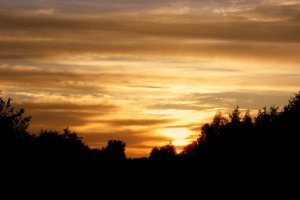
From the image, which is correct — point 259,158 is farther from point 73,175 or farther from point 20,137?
point 20,137

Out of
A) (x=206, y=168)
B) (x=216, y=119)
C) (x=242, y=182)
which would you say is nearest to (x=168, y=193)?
(x=206, y=168)

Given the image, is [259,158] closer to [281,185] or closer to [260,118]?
[281,185]

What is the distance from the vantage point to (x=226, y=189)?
7850 centimetres

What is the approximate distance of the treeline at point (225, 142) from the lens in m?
66.0

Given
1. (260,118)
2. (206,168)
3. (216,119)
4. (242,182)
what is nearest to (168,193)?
(206,168)

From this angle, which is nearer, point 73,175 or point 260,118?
point 73,175

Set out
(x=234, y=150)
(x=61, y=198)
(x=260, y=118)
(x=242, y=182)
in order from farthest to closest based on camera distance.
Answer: (x=260, y=118), (x=234, y=150), (x=242, y=182), (x=61, y=198)

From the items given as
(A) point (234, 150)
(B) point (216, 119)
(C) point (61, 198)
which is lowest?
(C) point (61, 198)

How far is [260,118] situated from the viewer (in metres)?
99.1

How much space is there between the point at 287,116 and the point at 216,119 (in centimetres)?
3580

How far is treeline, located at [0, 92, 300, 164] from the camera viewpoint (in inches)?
2598

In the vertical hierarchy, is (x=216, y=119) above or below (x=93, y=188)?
above

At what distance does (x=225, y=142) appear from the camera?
301 ft

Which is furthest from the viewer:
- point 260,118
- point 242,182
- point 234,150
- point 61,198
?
point 260,118
